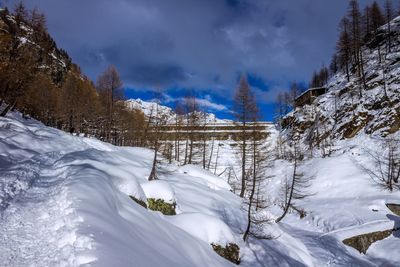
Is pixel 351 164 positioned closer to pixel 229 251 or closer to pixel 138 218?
pixel 229 251

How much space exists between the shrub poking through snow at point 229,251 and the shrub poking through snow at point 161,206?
3603mm

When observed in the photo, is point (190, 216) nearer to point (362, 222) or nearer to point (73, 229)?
point (73, 229)

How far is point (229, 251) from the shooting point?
1667 cm

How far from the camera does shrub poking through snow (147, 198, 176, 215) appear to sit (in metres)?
18.2

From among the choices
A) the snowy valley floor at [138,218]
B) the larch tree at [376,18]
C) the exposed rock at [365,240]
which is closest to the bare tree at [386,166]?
the snowy valley floor at [138,218]

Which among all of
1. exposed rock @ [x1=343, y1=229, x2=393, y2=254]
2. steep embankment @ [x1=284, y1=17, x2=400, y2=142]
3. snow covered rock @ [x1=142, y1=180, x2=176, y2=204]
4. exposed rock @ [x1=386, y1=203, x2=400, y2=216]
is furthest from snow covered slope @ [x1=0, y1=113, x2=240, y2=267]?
steep embankment @ [x1=284, y1=17, x2=400, y2=142]

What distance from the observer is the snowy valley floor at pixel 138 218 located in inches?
321

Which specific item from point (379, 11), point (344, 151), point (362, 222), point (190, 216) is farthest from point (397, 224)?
point (379, 11)

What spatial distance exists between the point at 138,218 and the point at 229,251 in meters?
6.40

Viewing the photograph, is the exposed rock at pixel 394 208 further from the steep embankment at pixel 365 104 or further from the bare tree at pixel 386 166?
the steep embankment at pixel 365 104

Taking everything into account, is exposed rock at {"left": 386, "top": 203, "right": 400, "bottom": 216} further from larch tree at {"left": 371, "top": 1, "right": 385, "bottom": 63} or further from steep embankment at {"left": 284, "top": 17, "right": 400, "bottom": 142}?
larch tree at {"left": 371, "top": 1, "right": 385, "bottom": 63}

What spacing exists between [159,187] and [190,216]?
11.4ft

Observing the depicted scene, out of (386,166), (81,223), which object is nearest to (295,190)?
(386,166)

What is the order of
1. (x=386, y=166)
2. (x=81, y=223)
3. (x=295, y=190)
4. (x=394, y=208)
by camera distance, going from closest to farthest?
(x=81, y=223) < (x=394, y=208) < (x=386, y=166) < (x=295, y=190)
